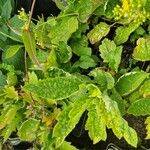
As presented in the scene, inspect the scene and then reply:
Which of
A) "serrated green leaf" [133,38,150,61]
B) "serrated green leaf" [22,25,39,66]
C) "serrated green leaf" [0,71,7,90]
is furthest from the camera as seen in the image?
"serrated green leaf" [0,71,7,90]

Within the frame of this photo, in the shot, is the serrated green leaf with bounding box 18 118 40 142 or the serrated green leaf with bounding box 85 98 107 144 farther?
the serrated green leaf with bounding box 18 118 40 142

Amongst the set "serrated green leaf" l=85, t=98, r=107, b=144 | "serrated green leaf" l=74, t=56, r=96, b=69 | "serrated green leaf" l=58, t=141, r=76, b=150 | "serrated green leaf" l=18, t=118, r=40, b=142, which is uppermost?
"serrated green leaf" l=74, t=56, r=96, b=69

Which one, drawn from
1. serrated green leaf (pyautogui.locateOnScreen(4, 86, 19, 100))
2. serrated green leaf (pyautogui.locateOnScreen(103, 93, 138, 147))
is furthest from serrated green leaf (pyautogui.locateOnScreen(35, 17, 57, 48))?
serrated green leaf (pyautogui.locateOnScreen(103, 93, 138, 147))

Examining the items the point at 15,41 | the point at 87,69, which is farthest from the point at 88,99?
the point at 15,41

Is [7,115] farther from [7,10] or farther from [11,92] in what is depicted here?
[7,10]

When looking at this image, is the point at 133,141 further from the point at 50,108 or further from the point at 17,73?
the point at 17,73

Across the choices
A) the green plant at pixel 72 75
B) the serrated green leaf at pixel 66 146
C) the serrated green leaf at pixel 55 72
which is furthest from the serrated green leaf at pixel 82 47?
the serrated green leaf at pixel 66 146

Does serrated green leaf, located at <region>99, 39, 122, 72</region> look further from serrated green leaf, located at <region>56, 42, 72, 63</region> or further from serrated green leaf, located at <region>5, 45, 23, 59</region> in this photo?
serrated green leaf, located at <region>5, 45, 23, 59</region>
